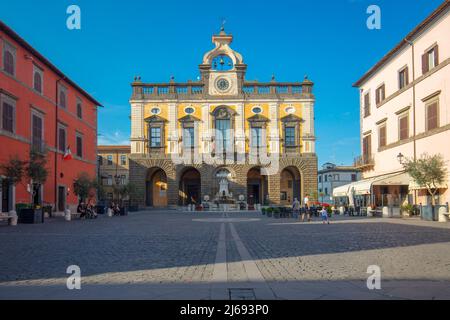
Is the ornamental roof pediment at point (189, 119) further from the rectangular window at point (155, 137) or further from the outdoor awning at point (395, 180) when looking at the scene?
the outdoor awning at point (395, 180)

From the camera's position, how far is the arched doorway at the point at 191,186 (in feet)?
172

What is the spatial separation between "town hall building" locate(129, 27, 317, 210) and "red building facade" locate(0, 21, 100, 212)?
1047 centimetres

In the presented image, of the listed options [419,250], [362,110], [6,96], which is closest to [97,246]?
[419,250]

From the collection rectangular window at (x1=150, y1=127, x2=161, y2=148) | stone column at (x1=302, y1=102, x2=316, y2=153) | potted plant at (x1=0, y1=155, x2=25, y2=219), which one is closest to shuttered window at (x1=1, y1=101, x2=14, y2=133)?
potted plant at (x1=0, y1=155, x2=25, y2=219)

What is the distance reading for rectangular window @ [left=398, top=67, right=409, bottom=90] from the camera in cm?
2984

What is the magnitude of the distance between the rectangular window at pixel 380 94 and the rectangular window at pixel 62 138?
79.5 ft

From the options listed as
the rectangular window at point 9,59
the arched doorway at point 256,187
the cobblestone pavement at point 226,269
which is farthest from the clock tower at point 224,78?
the cobblestone pavement at point 226,269

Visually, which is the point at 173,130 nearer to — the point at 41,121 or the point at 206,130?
the point at 206,130

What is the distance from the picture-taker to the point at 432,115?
85.3ft

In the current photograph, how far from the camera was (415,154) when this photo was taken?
28234mm

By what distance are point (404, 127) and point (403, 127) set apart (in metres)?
0.16

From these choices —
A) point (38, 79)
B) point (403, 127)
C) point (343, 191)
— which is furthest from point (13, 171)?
point (403, 127)

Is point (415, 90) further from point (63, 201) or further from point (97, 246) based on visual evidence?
point (63, 201)

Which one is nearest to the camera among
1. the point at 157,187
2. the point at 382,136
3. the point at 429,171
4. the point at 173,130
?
the point at 429,171
